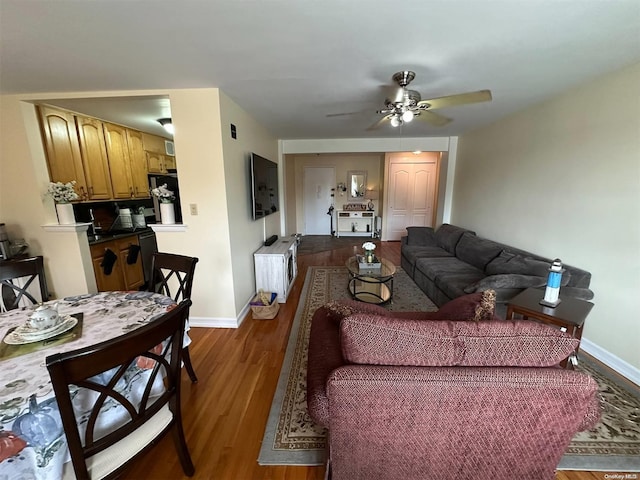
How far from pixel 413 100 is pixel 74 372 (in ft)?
7.81

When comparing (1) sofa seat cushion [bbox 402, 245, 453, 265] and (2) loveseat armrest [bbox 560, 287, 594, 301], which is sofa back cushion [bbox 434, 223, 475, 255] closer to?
(1) sofa seat cushion [bbox 402, 245, 453, 265]

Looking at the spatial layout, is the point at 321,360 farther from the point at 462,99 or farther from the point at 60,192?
the point at 60,192

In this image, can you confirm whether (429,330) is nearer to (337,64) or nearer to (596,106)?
(337,64)

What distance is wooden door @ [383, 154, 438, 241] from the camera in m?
6.14

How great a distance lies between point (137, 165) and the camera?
345 cm

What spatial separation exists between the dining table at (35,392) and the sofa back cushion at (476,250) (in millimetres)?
3285

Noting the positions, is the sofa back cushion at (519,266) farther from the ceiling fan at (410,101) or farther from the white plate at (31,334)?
the white plate at (31,334)

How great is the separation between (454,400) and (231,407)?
1422 mm

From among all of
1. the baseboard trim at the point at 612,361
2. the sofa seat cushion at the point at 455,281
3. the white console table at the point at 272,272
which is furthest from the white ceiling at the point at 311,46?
the baseboard trim at the point at 612,361

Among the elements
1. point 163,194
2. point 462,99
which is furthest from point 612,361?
point 163,194

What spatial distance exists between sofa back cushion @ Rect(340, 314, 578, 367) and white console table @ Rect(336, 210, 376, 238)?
604cm

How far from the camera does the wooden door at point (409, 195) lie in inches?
242

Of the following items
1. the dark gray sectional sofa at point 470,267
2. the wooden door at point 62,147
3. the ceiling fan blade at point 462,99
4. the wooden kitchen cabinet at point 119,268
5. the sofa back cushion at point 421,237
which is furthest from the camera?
the sofa back cushion at point 421,237

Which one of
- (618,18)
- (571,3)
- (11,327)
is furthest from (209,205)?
(618,18)
